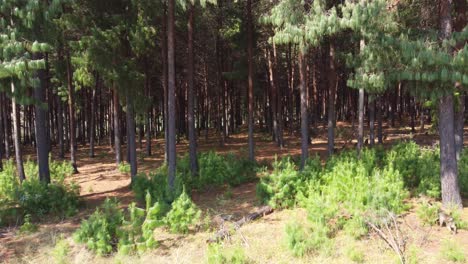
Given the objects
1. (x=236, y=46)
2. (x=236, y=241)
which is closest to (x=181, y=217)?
(x=236, y=241)

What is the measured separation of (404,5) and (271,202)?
6718mm

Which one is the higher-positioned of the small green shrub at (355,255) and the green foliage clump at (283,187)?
the green foliage clump at (283,187)

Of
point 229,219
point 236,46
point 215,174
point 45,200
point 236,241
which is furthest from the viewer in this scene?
point 236,46

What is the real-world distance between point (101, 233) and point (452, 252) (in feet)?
23.7

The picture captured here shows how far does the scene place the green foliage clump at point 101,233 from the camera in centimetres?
859

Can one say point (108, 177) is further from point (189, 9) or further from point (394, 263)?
point (394, 263)

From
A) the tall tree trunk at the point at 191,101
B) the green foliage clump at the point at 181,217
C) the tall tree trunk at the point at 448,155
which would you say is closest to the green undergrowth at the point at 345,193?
the tall tree trunk at the point at 448,155

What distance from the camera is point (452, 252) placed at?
289 inches

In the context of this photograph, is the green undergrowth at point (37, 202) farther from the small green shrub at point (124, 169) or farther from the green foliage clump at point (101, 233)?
the small green shrub at point (124, 169)

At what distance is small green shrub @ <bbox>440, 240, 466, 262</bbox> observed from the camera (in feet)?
23.9

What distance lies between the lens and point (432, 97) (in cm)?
888

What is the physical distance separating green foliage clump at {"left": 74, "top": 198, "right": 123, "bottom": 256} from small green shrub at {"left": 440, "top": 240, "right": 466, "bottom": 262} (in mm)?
6916

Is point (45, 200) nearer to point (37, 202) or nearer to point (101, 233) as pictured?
point (37, 202)

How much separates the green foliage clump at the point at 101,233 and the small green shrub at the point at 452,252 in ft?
22.7
